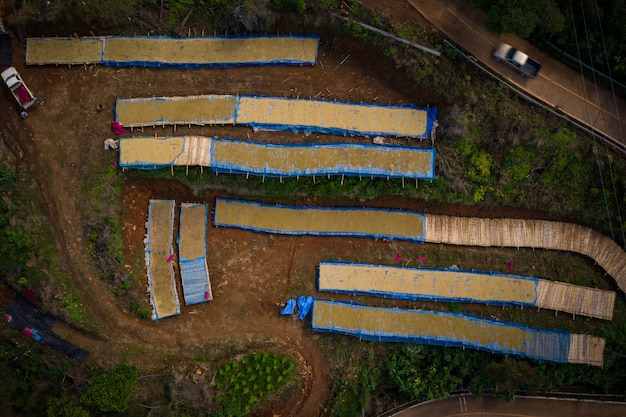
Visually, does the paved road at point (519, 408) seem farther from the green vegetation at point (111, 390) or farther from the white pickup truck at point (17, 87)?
the white pickup truck at point (17, 87)

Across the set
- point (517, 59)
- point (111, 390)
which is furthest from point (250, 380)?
point (517, 59)

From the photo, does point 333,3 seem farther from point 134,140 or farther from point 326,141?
point 134,140

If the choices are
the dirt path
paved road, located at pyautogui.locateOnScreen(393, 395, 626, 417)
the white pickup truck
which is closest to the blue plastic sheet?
the dirt path

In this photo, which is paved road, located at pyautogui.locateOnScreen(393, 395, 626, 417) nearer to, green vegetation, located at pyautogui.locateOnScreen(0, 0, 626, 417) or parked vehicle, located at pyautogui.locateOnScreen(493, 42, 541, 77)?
green vegetation, located at pyautogui.locateOnScreen(0, 0, 626, 417)

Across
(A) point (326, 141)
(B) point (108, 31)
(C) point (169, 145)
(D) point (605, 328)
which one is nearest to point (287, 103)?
(A) point (326, 141)

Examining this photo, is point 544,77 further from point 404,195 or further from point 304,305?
point 304,305

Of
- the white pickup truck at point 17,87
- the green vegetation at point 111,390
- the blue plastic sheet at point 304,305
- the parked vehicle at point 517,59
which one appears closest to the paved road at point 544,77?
the parked vehicle at point 517,59
